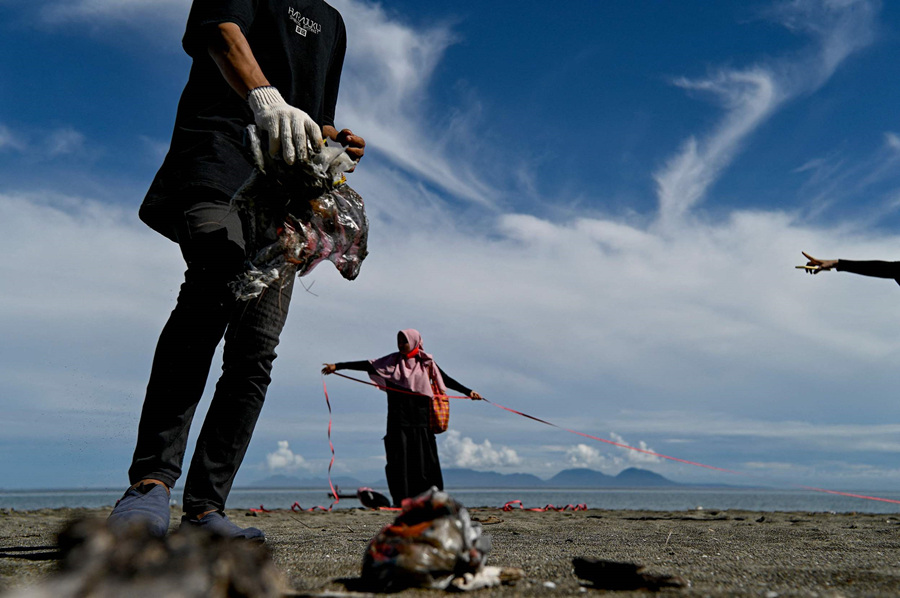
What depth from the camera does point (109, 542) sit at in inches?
38.1

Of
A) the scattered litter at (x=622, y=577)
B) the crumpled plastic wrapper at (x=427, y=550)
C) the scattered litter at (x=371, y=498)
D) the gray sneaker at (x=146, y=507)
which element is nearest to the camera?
the crumpled plastic wrapper at (x=427, y=550)

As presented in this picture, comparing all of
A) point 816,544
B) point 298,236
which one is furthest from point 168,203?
point 816,544

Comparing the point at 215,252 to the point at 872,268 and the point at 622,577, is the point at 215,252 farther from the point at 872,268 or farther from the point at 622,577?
the point at 872,268

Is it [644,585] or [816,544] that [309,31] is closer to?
A: [644,585]

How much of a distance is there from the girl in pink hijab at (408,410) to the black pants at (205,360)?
21.7 feet

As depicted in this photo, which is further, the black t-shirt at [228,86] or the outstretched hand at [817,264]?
the outstretched hand at [817,264]

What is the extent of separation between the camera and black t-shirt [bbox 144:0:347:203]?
8.45ft

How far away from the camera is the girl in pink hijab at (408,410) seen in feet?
30.9

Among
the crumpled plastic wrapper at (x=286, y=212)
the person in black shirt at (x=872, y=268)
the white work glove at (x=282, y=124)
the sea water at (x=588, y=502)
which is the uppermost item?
the person in black shirt at (x=872, y=268)

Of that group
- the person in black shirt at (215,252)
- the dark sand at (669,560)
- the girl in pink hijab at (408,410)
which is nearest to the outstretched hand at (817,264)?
the dark sand at (669,560)

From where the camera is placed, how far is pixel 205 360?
2537mm

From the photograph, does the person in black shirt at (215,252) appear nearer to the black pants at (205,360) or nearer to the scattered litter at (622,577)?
the black pants at (205,360)

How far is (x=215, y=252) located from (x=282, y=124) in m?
0.56

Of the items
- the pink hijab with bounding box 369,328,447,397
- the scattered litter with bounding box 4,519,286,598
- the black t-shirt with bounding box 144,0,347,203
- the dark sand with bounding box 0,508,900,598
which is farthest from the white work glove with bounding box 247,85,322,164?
the pink hijab with bounding box 369,328,447,397
